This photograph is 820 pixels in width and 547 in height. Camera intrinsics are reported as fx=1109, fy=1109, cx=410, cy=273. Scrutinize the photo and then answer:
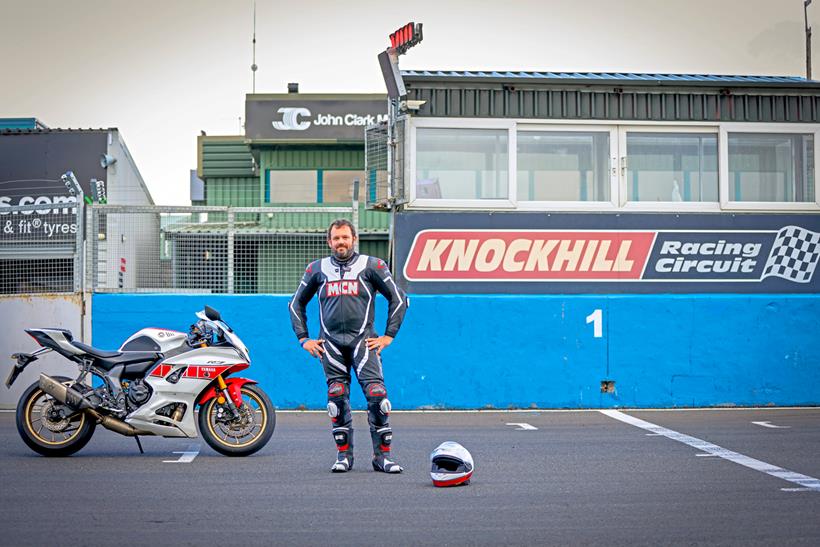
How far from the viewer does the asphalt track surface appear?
604 cm

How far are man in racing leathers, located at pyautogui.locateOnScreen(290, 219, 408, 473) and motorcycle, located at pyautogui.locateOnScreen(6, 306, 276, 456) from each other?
0.92 meters

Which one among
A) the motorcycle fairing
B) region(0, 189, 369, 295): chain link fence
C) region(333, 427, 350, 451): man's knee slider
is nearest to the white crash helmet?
region(333, 427, 350, 451): man's knee slider

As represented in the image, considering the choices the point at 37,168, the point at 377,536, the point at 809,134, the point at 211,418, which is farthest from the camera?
the point at 37,168

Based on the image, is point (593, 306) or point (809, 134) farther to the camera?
point (809, 134)

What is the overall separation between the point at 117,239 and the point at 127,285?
25.5 inches

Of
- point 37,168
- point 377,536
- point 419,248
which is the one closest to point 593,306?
point 419,248

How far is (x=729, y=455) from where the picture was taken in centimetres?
925

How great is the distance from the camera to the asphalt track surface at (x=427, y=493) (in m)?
6.04

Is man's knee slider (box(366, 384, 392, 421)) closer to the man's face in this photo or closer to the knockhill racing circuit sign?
the man's face

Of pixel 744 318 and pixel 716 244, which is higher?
pixel 716 244

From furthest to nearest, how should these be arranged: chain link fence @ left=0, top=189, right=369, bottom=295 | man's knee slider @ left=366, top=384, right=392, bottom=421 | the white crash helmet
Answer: chain link fence @ left=0, top=189, right=369, bottom=295
man's knee slider @ left=366, top=384, right=392, bottom=421
the white crash helmet

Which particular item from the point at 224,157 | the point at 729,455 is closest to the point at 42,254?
the point at 729,455

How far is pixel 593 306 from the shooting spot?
44.2ft

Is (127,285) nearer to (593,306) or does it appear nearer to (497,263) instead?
(497,263)
